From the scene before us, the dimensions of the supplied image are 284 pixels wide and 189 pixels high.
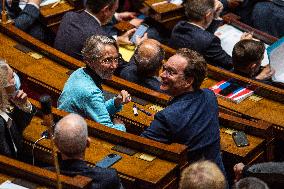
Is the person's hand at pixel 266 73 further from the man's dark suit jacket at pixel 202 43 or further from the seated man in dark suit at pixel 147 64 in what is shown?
the seated man in dark suit at pixel 147 64

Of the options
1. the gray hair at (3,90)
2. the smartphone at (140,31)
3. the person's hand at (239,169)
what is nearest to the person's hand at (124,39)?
the smartphone at (140,31)

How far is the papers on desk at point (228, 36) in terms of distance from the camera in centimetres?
623

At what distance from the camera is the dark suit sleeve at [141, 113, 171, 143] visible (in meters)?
4.26

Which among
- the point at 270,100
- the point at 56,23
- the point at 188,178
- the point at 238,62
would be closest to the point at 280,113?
the point at 270,100

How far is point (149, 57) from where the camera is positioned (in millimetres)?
4996

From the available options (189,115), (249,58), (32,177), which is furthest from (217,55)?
(32,177)

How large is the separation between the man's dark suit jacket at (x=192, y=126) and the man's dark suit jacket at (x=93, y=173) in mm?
543

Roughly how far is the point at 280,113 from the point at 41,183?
1845mm

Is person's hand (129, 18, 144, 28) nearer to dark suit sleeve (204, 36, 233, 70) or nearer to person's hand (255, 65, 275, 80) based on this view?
dark suit sleeve (204, 36, 233, 70)

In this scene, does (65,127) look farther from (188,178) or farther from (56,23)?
(56,23)

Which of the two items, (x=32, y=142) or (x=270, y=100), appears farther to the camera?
(x=270, y=100)

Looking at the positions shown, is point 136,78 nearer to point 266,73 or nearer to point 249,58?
point 249,58

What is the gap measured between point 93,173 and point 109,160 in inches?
14.8

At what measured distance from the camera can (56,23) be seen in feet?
21.2
